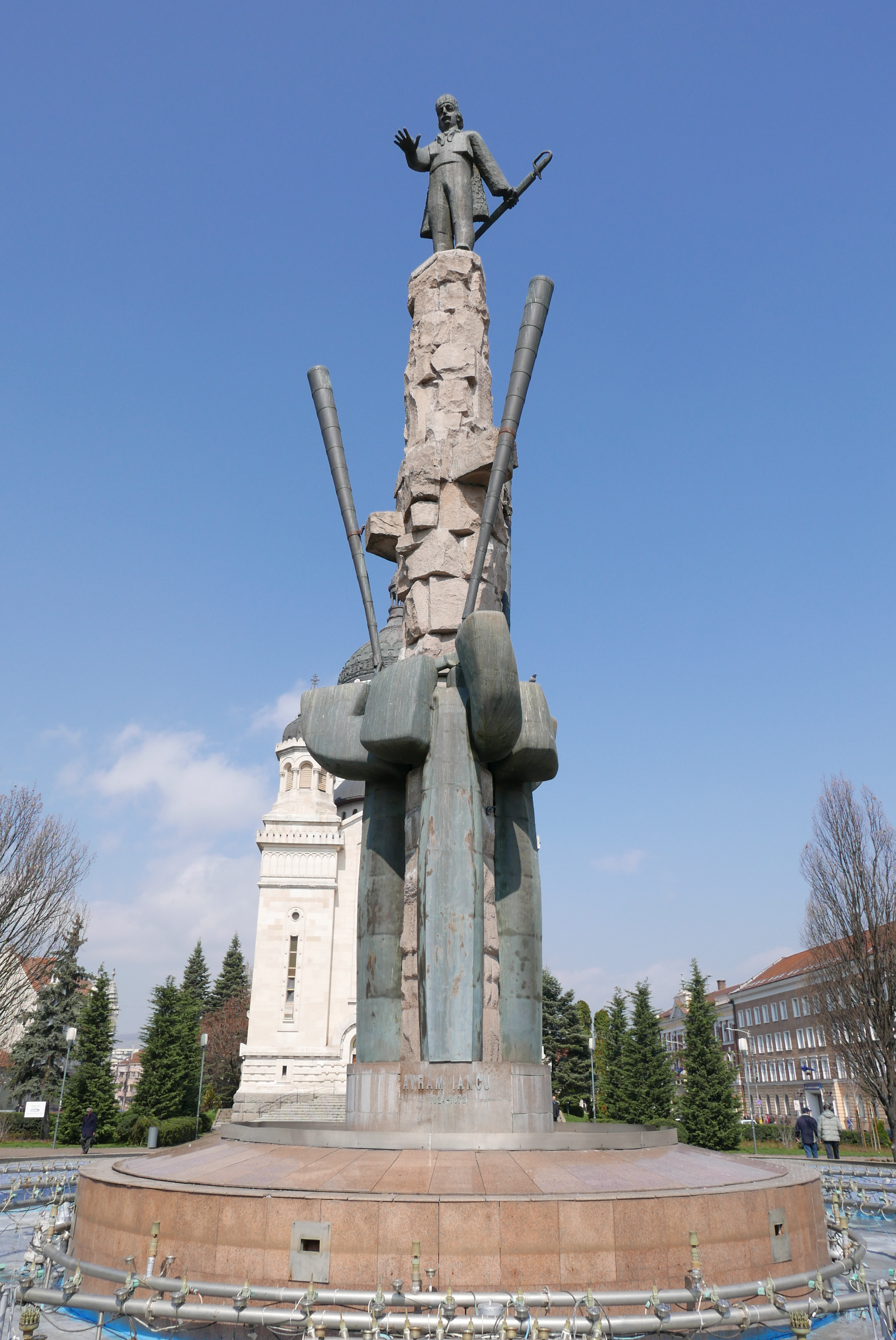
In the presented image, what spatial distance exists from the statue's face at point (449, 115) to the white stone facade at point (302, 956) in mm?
30221

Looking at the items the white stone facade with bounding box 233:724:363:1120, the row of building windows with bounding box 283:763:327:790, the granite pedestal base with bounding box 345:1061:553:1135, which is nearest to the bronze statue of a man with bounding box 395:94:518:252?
the granite pedestal base with bounding box 345:1061:553:1135

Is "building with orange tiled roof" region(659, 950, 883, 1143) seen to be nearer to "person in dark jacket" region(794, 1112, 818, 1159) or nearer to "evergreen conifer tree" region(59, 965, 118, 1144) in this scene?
"person in dark jacket" region(794, 1112, 818, 1159)

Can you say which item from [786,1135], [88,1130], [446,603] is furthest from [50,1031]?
[446,603]

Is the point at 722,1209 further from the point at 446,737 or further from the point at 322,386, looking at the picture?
the point at 322,386

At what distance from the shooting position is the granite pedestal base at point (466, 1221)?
6.32 meters

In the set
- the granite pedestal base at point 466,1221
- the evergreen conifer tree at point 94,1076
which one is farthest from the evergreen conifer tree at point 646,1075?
the granite pedestal base at point 466,1221

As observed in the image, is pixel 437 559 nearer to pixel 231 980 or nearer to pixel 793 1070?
pixel 793 1070

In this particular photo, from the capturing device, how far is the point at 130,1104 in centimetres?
3531

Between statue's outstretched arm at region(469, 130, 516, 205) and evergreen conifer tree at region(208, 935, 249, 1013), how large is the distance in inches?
2472

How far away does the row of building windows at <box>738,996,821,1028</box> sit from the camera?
5388 centimetres

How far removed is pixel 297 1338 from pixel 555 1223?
173cm

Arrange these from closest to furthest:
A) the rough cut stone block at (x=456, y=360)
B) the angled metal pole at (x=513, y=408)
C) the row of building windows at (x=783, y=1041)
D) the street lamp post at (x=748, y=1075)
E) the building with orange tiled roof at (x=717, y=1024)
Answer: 1. the angled metal pole at (x=513, y=408)
2. the rough cut stone block at (x=456, y=360)
3. the street lamp post at (x=748, y=1075)
4. the row of building windows at (x=783, y=1041)
5. the building with orange tiled roof at (x=717, y=1024)

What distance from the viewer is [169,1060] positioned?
33938 mm

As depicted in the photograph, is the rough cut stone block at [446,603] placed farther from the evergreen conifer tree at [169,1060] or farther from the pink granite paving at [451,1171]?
the evergreen conifer tree at [169,1060]
